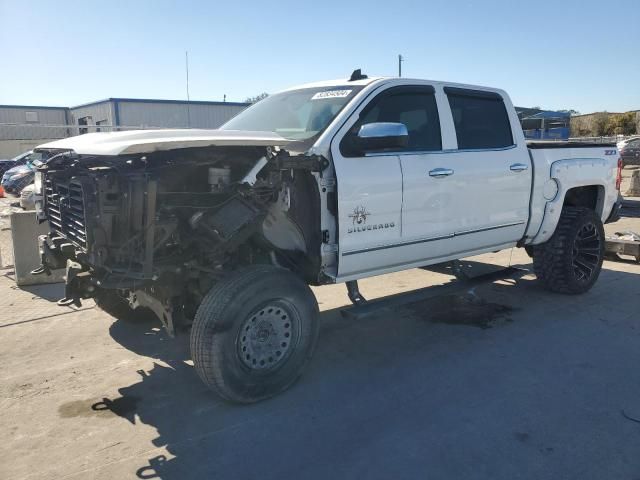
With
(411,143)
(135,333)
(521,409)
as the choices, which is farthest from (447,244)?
(135,333)

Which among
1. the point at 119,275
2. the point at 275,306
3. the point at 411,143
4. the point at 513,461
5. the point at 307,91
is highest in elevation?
the point at 307,91

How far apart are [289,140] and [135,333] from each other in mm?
2484

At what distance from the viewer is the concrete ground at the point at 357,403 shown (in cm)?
310

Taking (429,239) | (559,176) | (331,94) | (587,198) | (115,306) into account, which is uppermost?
(331,94)

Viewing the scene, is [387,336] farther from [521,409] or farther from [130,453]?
[130,453]

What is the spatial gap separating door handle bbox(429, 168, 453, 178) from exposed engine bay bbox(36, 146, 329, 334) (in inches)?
44.5

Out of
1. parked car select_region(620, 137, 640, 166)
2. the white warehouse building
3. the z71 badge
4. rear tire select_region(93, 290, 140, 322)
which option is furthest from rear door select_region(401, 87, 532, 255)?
parked car select_region(620, 137, 640, 166)

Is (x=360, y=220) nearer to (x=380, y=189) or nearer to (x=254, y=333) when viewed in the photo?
(x=380, y=189)

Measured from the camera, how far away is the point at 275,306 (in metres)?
3.81

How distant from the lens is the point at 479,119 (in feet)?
17.4

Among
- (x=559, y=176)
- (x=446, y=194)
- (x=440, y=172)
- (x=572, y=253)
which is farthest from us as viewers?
(x=572, y=253)

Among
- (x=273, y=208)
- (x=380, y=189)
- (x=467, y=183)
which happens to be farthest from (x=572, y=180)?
(x=273, y=208)

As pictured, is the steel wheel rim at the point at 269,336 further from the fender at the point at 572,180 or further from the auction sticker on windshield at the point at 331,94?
the fender at the point at 572,180

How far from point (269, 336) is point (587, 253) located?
4.27 meters
